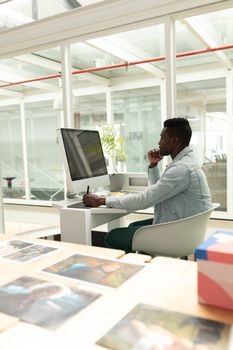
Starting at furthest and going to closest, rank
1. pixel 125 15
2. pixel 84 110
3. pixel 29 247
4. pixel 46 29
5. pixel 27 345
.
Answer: pixel 84 110 < pixel 46 29 < pixel 125 15 < pixel 29 247 < pixel 27 345

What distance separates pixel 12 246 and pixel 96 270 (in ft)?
1.80

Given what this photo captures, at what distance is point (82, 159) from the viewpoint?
2.65 meters

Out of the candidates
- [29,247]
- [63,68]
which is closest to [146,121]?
[63,68]

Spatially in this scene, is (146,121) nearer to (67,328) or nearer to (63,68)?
(63,68)

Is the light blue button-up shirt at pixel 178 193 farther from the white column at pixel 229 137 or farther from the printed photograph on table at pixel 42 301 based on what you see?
the white column at pixel 229 137

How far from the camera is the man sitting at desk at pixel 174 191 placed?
212 cm

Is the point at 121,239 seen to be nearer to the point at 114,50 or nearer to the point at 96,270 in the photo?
the point at 96,270

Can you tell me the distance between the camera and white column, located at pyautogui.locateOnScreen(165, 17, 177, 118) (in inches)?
109

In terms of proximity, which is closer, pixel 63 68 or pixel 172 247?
pixel 172 247

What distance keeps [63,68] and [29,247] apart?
2383 millimetres

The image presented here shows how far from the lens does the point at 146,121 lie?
580 cm

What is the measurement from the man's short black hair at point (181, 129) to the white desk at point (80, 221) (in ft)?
2.12

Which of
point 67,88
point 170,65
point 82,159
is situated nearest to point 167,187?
point 82,159

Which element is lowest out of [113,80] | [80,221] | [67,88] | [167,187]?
[80,221]
